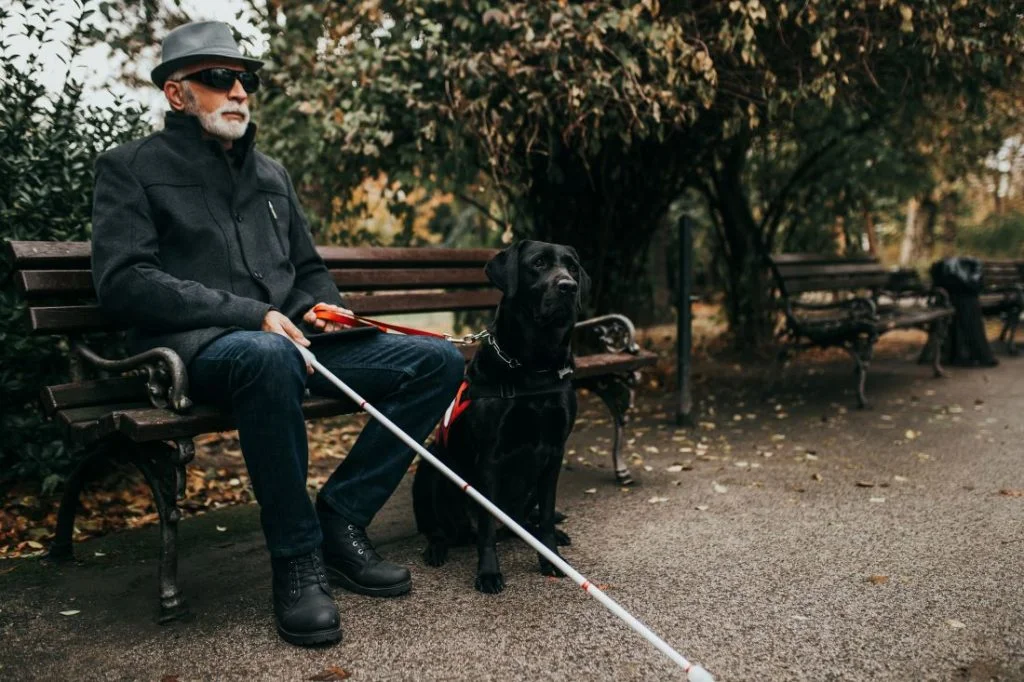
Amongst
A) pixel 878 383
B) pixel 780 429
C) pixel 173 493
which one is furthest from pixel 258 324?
pixel 878 383

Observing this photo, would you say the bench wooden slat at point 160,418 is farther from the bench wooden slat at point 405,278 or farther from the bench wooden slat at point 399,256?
the bench wooden slat at point 399,256

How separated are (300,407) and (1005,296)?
9.92m

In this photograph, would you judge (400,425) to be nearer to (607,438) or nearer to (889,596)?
(889,596)

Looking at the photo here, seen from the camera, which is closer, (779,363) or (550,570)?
(550,570)

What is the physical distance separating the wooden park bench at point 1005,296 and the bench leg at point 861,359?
3.35 metres

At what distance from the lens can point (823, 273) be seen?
8.02 metres

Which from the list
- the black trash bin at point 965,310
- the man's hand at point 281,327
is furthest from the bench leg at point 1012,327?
the man's hand at point 281,327

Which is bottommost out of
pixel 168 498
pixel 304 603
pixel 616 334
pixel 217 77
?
pixel 304 603

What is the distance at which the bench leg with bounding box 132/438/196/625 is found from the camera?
2.87 metres

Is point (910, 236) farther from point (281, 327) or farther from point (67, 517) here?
point (67, 517)

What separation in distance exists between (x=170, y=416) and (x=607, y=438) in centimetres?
350

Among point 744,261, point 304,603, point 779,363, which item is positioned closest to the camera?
point 304,603

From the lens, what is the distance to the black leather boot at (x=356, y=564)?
3.07 metres

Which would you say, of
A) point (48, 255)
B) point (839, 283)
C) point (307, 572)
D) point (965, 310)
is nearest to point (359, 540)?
point (307, 572)
